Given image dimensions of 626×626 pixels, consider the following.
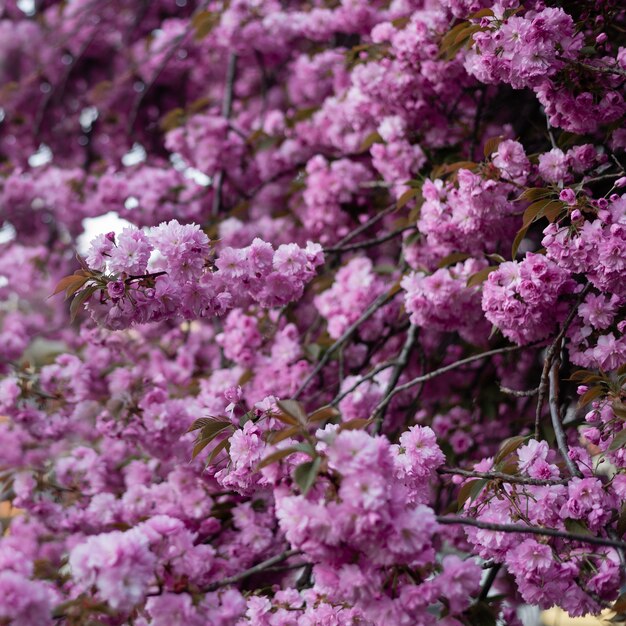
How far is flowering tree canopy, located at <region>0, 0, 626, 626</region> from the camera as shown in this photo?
1031 mm

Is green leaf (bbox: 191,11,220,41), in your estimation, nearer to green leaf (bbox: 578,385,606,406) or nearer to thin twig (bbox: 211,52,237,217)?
thin twig (bbox: 211,52,237,217)

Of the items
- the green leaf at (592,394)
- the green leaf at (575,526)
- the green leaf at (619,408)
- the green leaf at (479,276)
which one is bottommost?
the green leaf at (575,526)

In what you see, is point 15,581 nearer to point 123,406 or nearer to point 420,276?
point 123,406

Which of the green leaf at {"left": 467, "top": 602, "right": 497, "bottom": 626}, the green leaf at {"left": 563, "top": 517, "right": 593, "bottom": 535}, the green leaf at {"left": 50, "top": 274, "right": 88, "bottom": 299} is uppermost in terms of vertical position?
the green leaf at {"left": 50, "top": 274, "right": 88, "bottom": 299}

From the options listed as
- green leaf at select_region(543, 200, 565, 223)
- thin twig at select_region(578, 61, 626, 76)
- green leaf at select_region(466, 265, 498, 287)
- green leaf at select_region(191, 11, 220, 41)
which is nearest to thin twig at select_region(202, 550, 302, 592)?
green leaf at select_region(466, 265, 498, 287)

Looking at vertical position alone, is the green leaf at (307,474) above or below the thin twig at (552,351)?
above

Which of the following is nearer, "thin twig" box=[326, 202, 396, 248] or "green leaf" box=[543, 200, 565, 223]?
"green leaf" box=[543, 200, 565, 223]

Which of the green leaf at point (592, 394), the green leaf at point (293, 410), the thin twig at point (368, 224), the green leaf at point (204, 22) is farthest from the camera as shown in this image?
the green leaf at point (204, 22)

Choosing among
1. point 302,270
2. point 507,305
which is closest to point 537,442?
point 507,305

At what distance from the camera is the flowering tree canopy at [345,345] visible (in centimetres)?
103

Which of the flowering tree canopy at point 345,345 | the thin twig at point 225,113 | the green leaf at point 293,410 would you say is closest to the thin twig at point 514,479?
the flowering tree canopy at point 345,345

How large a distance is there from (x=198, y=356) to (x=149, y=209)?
23.9 inches

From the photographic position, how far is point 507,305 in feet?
4.49

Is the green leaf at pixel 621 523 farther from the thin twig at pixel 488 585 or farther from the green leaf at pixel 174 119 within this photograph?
the green leaf at pixel 174 119
